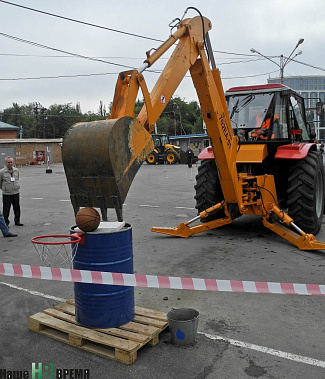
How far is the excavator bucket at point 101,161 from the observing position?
12.8 ft

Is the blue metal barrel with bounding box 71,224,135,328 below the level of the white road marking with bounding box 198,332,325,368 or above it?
above

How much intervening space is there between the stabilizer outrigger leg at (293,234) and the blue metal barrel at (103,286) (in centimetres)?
393

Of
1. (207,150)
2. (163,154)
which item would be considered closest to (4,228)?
(207,150)

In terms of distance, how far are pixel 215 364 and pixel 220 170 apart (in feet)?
13.5

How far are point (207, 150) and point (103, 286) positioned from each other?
518 cm

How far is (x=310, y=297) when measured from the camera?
4.95 m

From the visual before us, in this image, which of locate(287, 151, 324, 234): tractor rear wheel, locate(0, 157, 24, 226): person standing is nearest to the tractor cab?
locate(287, 151, 324, 234): tractor rear wheel

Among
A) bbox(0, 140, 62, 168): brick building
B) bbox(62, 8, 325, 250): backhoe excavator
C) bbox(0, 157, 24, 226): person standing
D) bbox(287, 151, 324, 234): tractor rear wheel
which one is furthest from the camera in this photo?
bbox(0, 140, 62, 168): brick building

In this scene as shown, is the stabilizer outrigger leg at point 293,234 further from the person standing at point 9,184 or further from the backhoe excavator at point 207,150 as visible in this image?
the person standing at point 9,184

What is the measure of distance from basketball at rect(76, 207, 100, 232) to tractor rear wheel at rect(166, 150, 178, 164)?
33377 millimetres

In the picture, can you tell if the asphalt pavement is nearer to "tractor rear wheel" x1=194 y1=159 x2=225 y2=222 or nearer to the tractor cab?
"tractor rear wheel" x1=194 y1=159 x2=225 y2=222

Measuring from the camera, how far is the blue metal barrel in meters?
3.89

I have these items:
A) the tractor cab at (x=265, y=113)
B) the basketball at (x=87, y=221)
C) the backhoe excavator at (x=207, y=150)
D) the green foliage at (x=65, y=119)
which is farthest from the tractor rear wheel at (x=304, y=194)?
the green foliage at (x=65, y=119)

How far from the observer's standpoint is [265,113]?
807 cm
